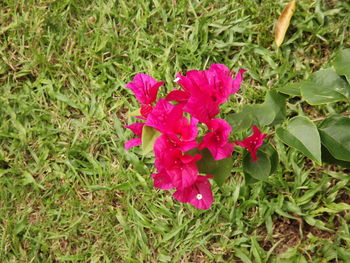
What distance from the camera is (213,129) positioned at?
1.06 metres

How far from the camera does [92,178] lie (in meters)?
2.28

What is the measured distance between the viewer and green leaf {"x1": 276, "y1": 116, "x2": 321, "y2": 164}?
44.9 inches

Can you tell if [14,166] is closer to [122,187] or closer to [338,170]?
[122,187]

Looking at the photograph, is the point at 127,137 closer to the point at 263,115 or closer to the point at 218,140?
the point at 263,115

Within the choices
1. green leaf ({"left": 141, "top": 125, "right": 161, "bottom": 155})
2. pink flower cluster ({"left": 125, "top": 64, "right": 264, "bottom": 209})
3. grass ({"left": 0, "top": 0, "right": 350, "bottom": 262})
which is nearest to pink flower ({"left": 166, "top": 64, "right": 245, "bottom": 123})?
pink flower cluster ({"left": 125, "top": 64, "right": 264, "bottom": 209})

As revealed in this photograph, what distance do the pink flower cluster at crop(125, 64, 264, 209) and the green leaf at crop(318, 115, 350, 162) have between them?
0.72 feet

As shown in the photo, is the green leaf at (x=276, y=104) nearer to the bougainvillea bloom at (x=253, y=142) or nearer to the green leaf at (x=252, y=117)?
the green leaf at (x=252, y=117)

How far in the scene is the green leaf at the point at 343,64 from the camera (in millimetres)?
1234

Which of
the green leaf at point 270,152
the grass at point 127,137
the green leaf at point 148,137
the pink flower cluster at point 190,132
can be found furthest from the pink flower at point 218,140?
the grass at point 127,137

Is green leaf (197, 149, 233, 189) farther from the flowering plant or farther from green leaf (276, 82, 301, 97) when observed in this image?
green leaf (276, 82, 301, 97)

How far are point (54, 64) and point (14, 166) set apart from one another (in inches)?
24.7

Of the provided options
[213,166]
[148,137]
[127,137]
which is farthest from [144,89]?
[127,137]

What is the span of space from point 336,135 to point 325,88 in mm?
157

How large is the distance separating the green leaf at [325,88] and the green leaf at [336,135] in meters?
0.06
